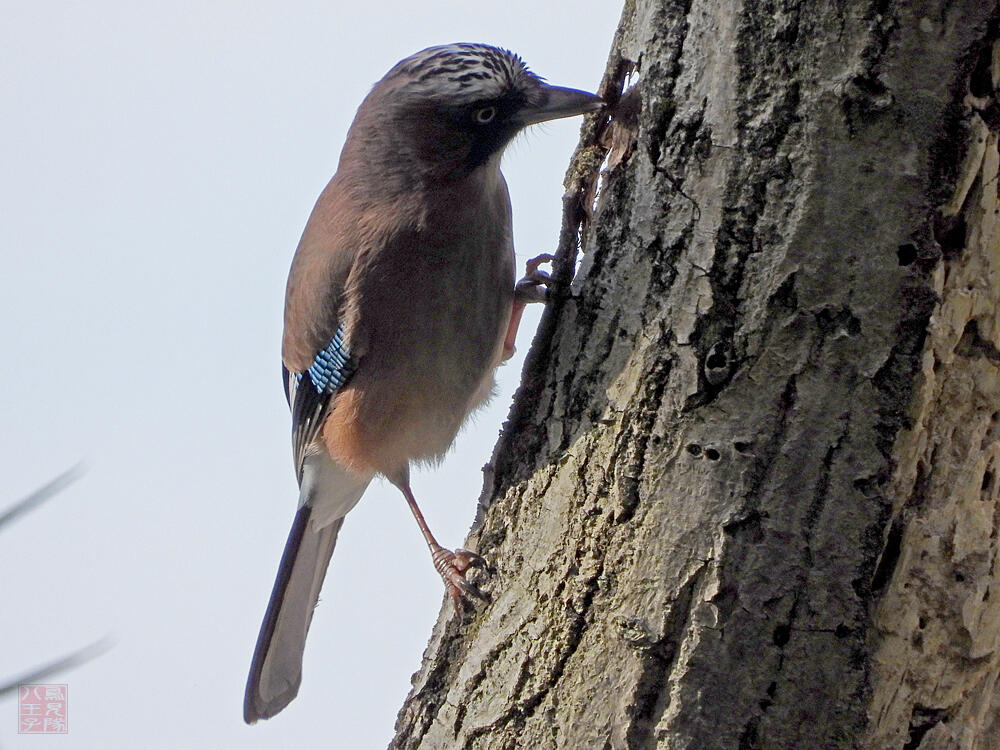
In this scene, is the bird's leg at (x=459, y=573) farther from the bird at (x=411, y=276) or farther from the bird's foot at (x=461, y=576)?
the bird at (x=411, y=276)

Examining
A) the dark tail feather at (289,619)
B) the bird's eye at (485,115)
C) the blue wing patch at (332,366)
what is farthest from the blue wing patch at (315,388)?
the bird's eye at (485,115)

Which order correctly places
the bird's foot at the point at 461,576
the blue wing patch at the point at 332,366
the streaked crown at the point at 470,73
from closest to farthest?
the bird's foot at the point at 461,576, the streaked crown at the point at 470,73, the blue wing patch at the point at 332,366

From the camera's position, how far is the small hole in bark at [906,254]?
188 centimetres

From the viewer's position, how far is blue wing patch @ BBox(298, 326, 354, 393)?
3.48 m

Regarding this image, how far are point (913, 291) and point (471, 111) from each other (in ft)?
5.41

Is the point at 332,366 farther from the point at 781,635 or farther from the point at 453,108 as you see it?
the point at 781,635

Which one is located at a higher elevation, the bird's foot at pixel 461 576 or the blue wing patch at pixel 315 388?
the blue wing patch at pixel 315 388

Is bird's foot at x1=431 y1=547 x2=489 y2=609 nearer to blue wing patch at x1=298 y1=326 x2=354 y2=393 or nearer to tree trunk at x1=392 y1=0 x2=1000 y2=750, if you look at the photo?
tree trunk at x1=392 y1=0 x2=1000 y2=750

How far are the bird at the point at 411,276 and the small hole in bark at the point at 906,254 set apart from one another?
3.87ft

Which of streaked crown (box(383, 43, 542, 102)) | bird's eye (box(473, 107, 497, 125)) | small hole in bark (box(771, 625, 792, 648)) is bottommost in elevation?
small hole in bark (box(771, 625, 792, 648))

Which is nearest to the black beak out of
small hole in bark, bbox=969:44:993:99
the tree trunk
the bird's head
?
the bird's head

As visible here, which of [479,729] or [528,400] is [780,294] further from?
[479,729]

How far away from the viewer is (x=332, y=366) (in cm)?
361

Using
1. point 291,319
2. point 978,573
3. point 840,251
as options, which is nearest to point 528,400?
point 840,251
